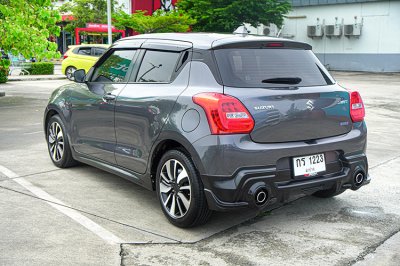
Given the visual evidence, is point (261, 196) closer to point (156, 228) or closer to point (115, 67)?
point (156, 228)

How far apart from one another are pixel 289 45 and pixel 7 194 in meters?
3.22

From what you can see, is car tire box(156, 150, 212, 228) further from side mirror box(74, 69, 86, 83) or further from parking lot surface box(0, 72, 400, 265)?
side mirror box(74, 69, 86, 83)

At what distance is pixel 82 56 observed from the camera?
77.4ft

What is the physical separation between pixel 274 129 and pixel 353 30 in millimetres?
34441

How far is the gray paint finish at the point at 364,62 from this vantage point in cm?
3450

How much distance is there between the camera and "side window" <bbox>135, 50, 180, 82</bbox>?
4.64 meters

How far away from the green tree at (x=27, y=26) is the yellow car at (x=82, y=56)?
10536 millimetres

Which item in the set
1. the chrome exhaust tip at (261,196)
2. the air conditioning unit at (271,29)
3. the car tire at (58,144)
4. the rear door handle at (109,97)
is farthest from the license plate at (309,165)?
the air conditioning unit at (271,29)

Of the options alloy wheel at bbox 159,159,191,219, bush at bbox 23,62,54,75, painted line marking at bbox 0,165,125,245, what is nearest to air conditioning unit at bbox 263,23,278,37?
bush at bbox 23,62,54,75

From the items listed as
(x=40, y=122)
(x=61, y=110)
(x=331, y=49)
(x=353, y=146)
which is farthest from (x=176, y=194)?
(x=331, y=49)

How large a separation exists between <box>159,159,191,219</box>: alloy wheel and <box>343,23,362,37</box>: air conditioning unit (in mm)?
34166

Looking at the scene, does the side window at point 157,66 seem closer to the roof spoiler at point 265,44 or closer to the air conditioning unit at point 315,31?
the roof spoiler at point 265,44

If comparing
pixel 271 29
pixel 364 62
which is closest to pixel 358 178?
pixel 364 62

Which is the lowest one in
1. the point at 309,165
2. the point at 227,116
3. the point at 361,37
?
the point at 309,165
